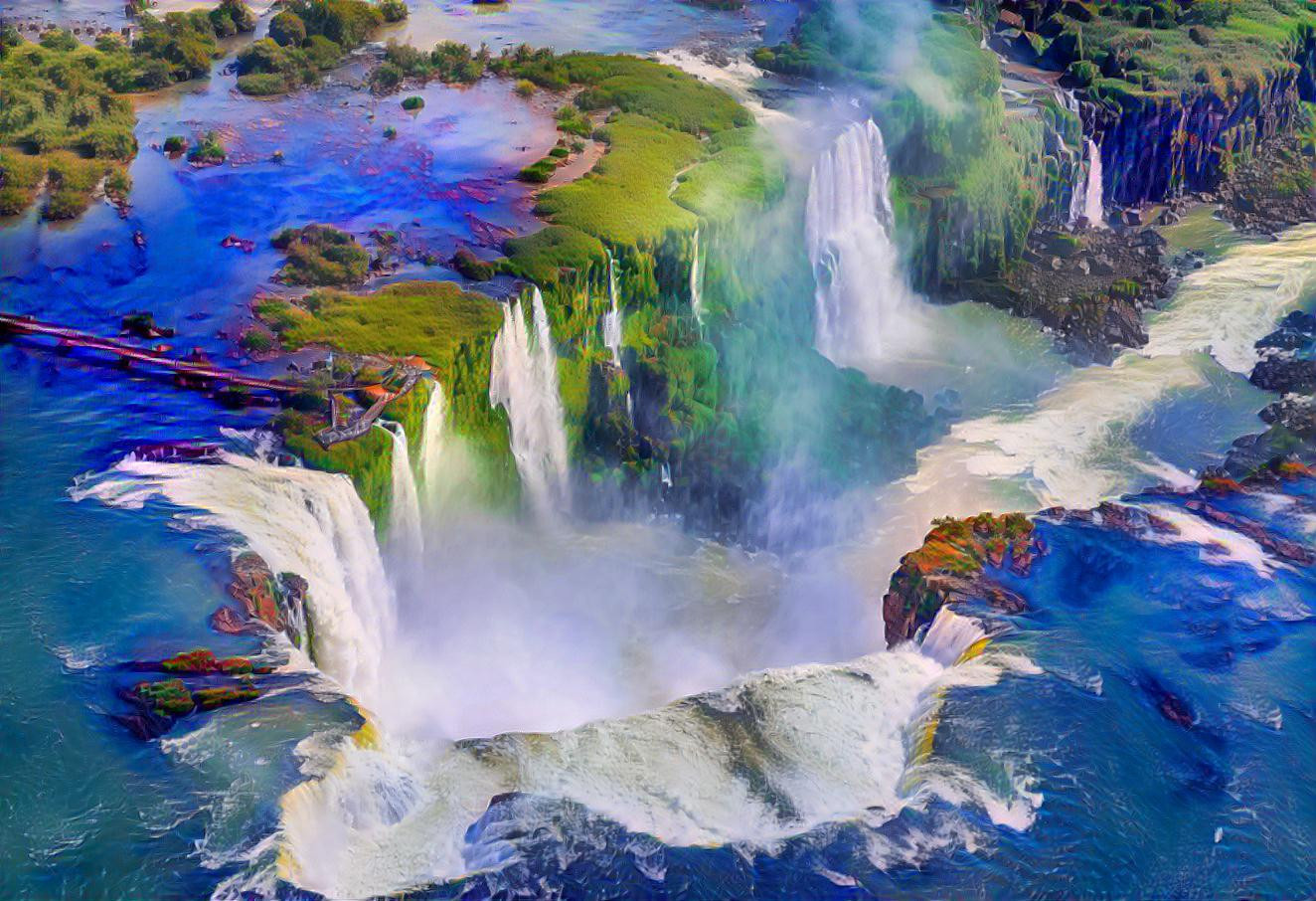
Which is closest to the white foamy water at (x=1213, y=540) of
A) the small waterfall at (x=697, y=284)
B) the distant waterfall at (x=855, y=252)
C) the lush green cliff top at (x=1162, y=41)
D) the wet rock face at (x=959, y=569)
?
the wet rock face at (x=959, y=569)

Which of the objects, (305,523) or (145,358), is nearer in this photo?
(305,523)

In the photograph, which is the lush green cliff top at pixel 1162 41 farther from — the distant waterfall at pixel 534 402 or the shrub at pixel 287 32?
the distant waterfall at pixel 534 402

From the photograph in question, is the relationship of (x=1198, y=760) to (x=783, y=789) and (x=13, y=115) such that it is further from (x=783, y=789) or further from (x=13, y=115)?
(x=13, y=115)

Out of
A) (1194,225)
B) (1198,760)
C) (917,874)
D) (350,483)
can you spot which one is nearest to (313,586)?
(350,483)

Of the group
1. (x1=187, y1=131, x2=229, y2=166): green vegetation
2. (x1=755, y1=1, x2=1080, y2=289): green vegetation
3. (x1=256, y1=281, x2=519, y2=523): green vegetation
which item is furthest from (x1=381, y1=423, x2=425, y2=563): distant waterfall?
(x1=755, y1=1, x2=1080, y2=289): green vegetation

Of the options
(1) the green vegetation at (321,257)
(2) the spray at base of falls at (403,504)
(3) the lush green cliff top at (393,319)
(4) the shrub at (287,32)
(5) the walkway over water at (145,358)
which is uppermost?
(4) the shrub at (287,32)

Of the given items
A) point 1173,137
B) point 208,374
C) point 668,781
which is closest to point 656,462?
point 208,374

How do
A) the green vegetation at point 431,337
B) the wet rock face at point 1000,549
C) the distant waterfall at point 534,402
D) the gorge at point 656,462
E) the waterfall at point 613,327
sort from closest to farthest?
the gorge at point 656,462 < the wet rock face at point 1000,549 < the green vegetation at point 431,337 < the distant waterfall at point 534,402 < the waterfall at point 613,327

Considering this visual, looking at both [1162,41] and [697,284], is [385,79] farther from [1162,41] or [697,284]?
[1162,41]
